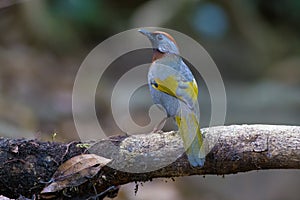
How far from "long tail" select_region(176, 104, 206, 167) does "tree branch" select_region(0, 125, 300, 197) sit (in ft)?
0.20

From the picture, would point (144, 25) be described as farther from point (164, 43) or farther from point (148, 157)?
point (148, 157)

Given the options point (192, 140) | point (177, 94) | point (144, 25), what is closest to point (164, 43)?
point (177, 94)

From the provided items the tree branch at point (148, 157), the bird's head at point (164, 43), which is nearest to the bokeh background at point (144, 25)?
the bird's head at point (164, 43)

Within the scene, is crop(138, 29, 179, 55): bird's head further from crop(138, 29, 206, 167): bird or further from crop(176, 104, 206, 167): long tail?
crop(176, 104, 206, 167): long tail

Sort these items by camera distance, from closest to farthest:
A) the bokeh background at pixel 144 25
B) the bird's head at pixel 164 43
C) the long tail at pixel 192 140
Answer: the long tail at pixel 192 140
the bird's head at pixel 164 43
the bokeh background at pixel 144 25

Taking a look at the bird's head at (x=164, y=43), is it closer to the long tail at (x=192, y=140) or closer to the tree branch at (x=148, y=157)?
the long tail at (x=192, y=140)

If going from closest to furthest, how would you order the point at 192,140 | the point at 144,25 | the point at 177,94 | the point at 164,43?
the point at 192,140, the point at 177,94, the point at 164,43, the point at 144,25

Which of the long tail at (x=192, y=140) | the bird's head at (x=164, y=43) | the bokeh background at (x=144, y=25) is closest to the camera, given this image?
the long tail at (x=192, y=140)

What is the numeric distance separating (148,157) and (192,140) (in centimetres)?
24

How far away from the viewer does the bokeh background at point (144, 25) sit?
8383mm

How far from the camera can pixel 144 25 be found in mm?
9727

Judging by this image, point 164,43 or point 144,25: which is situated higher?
point 144,25

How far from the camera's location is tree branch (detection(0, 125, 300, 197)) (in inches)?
121

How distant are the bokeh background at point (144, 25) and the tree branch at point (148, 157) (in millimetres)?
4381
